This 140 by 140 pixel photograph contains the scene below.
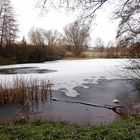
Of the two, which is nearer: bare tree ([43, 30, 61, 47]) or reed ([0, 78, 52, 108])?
reed ([0, 78, 52, 108])

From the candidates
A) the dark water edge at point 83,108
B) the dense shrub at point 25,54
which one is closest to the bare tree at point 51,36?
the dense shrub at point 25,54

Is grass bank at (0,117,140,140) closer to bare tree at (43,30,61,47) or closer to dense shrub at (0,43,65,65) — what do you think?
dense shrub at (0,43,65,65)

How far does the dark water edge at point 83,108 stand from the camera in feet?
26.5

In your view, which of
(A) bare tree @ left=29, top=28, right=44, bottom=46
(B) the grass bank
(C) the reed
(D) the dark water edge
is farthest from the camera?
(A) bare tree @ left=29, top=28, right=44, bottom=46

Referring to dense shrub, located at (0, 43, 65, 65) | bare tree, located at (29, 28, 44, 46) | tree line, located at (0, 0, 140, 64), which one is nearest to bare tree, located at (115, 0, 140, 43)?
tree line, located at (0, 0, 140, 64)

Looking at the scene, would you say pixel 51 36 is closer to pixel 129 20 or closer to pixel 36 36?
pixel 36 36

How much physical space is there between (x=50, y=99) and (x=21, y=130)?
228 inches

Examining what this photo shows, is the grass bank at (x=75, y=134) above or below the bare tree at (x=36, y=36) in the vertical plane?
below

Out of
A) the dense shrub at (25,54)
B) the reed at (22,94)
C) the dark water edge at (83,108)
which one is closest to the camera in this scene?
the dark water edge at (83,108)

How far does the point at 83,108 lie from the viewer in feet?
31.2

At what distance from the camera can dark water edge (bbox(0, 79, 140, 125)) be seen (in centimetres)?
807

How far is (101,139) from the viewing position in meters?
4.80

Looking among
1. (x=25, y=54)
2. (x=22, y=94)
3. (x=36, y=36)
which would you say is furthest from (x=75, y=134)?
(x=36, y=36)

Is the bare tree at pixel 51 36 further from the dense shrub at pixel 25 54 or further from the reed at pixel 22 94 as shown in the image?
the reed at pixel 22 94
